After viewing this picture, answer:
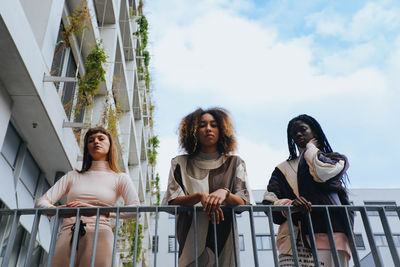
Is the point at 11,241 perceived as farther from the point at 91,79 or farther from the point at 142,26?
the point at 142,26

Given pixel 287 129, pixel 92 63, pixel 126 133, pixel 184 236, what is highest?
pixel 126 133

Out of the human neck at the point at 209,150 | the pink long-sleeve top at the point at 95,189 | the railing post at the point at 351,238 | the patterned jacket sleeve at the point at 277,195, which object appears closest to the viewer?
the railing post at the point at 351,238

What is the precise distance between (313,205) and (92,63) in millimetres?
7216

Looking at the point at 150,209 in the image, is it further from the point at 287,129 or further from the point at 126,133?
the point at 126,133

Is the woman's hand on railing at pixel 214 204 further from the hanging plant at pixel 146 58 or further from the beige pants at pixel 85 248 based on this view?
the hanging plant at pixel 146 58

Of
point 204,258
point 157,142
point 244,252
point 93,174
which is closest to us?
point 204,258

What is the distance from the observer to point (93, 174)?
3.76m

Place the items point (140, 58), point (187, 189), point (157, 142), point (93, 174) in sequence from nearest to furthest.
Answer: point (187, 189) → point (93, 174) → point (140, 58) → point (157, 142)

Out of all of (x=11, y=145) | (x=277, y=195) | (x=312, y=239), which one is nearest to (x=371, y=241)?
(x=312, y=239)

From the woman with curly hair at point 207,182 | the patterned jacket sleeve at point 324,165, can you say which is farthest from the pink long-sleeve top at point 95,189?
the patterned jacket sleeve at point 324,165

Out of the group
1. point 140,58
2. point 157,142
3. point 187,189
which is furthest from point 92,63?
point 157,142

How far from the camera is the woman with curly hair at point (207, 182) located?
314 centimetres

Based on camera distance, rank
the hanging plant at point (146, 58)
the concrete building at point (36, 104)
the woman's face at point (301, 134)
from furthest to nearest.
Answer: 1. the hanging plant at point (146, 58)
2. the concrete building at point (36, 104)
3. the woman's face at point (301, 134)

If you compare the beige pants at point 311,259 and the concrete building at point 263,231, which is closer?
the beige pants at point 311,259
